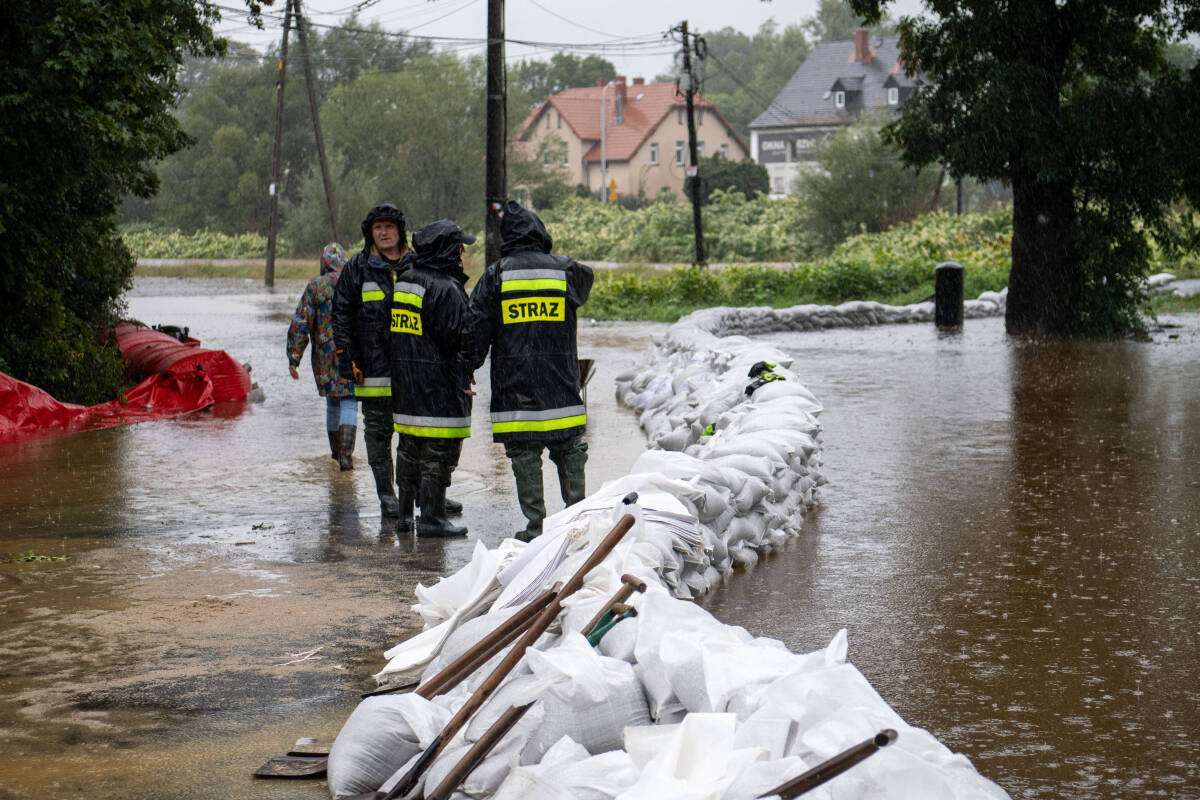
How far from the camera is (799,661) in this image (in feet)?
11.5

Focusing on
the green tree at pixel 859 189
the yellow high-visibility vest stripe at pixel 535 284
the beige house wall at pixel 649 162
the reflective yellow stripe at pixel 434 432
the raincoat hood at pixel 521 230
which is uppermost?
the beige house wall at pixel 649 162

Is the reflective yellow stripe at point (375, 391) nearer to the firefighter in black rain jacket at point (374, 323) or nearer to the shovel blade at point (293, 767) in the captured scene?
the firefighter in black rain jacket at point (374, 323)

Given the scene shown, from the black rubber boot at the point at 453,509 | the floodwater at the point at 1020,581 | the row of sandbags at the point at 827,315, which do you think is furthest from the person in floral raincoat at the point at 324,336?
the row of sandbags at the point at 827,315

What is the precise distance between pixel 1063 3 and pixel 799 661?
16.2 meters

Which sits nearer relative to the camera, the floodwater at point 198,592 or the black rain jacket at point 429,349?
the floodwater at point 198,592

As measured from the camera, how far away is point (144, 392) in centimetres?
1208

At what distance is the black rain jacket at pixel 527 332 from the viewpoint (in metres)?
6.26

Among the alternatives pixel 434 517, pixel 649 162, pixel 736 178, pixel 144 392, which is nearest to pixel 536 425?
pixel 434 517

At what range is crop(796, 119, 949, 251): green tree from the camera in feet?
138

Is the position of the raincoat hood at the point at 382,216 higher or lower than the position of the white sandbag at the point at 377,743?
higher

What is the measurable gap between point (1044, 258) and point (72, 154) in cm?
1303

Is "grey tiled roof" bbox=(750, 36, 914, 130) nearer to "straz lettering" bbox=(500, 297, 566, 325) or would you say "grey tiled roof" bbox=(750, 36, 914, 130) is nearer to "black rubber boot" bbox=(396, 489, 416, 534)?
"black rubber boot" bbox=(396, 489, 416, 534)

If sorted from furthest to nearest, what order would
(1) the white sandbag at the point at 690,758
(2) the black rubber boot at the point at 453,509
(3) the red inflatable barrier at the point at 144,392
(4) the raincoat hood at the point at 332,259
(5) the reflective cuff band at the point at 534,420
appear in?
(3) the red inflatable barrier at the point at 144,392 → (4) the raincoat hood at the point at 332,259 → (2) the black rubber boot at the point at 453,509 → (5) the reflective cuff band at the point at 534,420 → (1) the white sandbag at the point at 690,758

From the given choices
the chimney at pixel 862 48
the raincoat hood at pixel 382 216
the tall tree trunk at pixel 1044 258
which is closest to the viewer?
the raincoat hood at pixel 382 216
